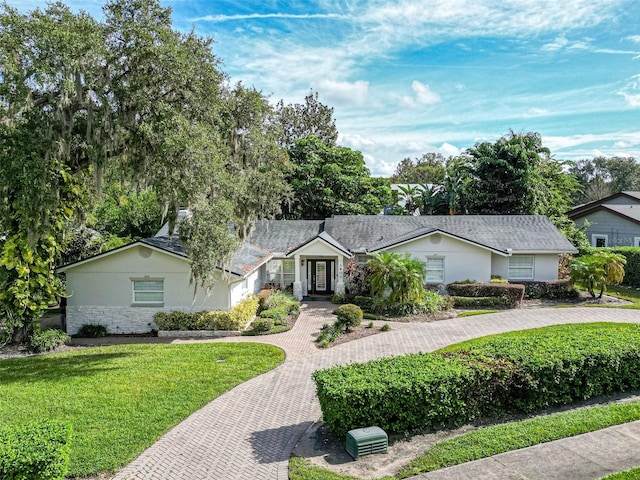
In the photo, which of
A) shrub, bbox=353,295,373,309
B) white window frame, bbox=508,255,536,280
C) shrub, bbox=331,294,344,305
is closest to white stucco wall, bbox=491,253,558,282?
white window frame, bbox=508,255,536,280

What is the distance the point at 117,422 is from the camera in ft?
34.6

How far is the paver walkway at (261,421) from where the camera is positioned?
8539mm

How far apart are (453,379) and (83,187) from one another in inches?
561

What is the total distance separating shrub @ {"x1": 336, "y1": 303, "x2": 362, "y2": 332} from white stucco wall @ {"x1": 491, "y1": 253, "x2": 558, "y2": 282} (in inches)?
444

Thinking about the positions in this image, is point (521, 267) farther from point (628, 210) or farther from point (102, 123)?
point (102, 123)

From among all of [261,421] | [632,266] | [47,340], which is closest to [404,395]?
[261,421]

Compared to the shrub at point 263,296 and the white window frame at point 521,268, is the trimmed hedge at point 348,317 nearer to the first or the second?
the shrub at point 263,296

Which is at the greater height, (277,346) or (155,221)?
(155,221)

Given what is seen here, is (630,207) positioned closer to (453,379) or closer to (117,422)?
(453,379)

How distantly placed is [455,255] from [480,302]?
3255mm

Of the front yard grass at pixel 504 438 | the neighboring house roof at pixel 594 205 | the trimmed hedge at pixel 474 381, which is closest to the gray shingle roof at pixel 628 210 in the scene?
the neighboring house roof at pixel 594 205

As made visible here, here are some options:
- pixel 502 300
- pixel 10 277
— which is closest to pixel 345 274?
pixel 502 300

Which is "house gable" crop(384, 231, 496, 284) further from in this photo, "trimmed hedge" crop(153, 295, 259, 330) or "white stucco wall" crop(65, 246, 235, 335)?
"white stucco wall" crop(65, 246, 235, 335)

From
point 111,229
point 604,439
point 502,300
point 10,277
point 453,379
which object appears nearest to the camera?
point 604,439
